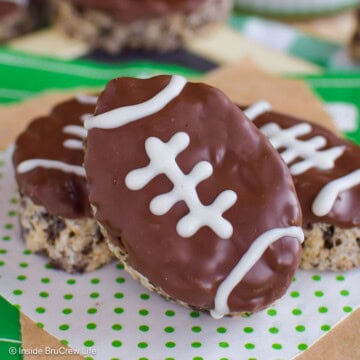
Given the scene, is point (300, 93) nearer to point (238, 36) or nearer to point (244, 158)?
point (238, 36)

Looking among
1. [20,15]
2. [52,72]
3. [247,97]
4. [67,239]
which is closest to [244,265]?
[67,239]

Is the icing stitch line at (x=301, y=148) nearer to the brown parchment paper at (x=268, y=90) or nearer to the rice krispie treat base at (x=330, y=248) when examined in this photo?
the rice krispie treat base at (x=330, y=248)

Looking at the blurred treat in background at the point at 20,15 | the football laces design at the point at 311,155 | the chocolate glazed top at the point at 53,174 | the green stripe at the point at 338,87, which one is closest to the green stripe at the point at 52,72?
the blurred treat in background at the point at 20,15

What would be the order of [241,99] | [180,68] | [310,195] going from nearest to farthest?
[310,195], [241,99], [180,68]

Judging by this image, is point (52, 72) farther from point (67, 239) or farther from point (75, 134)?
point (67, 239)

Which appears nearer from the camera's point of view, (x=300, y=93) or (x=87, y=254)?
(x=87, y=254)

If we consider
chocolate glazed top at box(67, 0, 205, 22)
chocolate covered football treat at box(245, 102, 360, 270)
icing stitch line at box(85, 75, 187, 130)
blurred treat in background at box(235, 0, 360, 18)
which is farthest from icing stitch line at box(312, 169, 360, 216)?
blurred treat in background at box(235, 0, 360, 18)

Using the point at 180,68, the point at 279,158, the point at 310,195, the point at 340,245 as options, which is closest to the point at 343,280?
the point at 340,245
